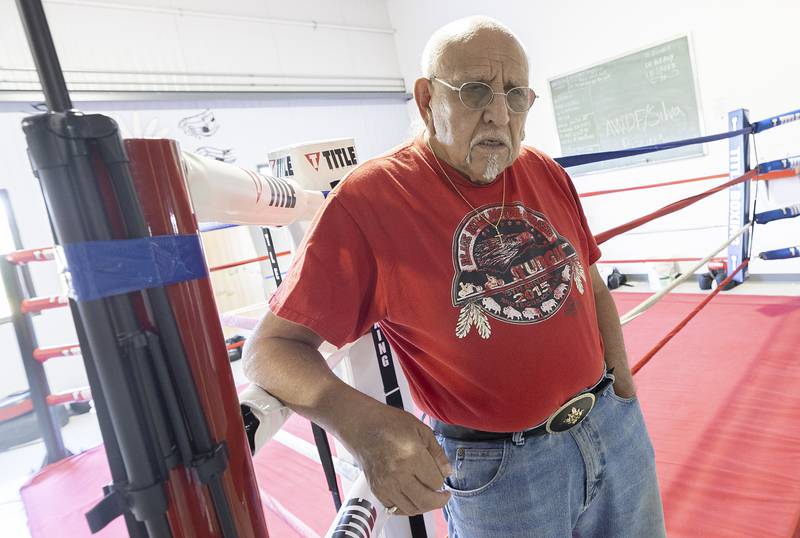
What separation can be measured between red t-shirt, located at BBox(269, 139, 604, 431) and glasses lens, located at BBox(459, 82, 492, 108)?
0.11 m

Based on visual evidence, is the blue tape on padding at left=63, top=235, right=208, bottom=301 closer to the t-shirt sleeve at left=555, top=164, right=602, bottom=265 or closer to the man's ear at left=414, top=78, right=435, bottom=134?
the man's ear at left=414, top=78, right=435, bottom=134

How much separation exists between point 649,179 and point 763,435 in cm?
297

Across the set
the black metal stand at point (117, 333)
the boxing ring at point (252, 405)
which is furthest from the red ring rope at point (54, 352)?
the black metal stand at point (117, 333)

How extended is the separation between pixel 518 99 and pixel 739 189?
283 cm

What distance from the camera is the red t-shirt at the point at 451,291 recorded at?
0.69m

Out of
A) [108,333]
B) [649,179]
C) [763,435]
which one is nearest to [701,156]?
[649,179]

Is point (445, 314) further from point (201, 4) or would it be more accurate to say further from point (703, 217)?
point (201, 4)

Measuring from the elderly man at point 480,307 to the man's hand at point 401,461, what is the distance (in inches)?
5.4

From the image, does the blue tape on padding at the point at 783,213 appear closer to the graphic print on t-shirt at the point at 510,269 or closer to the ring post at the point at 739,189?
the ring post at the point at 739,189

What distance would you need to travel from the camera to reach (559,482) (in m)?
0.77

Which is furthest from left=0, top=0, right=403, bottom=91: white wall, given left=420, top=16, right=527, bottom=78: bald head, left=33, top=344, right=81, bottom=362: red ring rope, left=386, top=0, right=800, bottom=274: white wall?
left=420, top=16, right=527, bottom=78: bald head

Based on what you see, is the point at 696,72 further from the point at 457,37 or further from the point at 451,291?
the point at 451,291

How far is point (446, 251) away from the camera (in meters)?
0.74

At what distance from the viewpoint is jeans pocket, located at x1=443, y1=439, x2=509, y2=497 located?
0.75 meters
